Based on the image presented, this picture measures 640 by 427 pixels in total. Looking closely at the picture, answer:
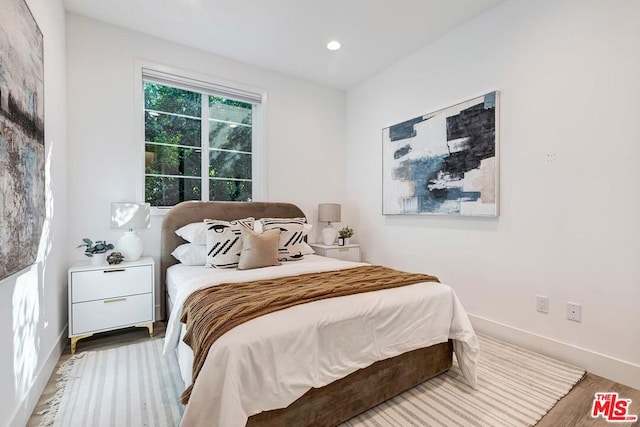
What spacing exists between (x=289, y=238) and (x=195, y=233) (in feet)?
2.90

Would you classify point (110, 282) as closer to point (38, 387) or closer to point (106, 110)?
point (38, 387)

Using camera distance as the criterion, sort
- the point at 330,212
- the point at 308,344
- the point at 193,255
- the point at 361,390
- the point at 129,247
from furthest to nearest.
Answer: the point at 330,212 → the point at 193,255 → the point at 129,247 → the point at 361,390 → the point at 308,344

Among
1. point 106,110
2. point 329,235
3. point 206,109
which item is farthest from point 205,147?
point 329,235

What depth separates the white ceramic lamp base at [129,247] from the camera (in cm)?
273

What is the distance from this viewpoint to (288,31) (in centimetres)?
300

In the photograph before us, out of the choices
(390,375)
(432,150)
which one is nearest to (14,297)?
(390,375)

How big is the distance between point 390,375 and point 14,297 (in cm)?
196

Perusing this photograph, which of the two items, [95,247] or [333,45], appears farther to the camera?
[333,45]

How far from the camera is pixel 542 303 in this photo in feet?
7.85

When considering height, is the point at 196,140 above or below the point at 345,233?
above

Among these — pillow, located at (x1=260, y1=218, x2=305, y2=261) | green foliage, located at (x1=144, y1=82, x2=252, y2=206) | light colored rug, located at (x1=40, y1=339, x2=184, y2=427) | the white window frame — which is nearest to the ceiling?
the white window frame

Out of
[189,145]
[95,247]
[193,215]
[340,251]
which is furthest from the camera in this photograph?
[340,251]

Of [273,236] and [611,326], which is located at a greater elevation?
[273,236]

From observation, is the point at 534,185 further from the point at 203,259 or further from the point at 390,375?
the point at 203,259
